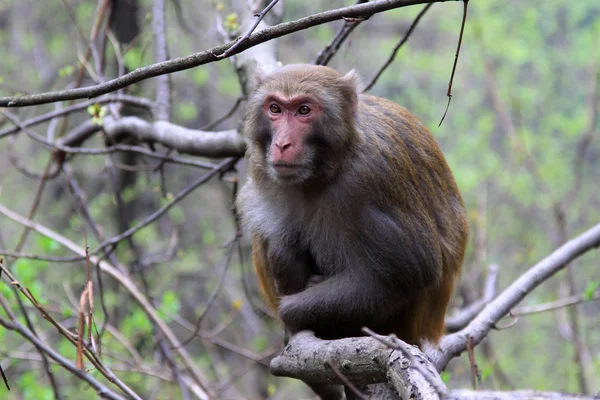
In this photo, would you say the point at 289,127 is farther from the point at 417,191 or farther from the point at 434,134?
the point at 434,134

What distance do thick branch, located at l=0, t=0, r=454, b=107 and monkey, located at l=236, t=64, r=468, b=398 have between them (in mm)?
1585

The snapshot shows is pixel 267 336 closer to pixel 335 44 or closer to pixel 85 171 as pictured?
pixel 85 171

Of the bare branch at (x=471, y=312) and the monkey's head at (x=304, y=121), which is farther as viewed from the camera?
the bare branch at (x=471, y=312)

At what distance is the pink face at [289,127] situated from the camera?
4602 mm

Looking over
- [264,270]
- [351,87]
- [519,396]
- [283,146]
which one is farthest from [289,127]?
[519,396]

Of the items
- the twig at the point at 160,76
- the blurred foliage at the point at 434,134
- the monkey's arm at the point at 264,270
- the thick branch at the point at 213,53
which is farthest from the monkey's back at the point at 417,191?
the blurred foliage at the point at 434,134

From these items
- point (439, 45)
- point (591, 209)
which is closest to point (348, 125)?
point (439, 45)

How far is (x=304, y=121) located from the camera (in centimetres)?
473

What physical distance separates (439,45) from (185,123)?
825 cm

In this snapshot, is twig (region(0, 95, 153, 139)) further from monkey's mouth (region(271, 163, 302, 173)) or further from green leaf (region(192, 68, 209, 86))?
green leaf (region(192, 68, 209, 86))

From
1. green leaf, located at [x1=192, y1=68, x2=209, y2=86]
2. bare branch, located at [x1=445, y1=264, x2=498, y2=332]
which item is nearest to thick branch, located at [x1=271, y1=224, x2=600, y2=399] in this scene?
bare branch, located at [x1=445, y1=264, x2=498, y2=332]

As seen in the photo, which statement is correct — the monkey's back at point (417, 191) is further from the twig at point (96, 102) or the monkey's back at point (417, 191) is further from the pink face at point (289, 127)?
the twig at point (96, 102)

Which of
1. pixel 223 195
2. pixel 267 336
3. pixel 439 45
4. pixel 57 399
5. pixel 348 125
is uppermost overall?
pixel 439 45

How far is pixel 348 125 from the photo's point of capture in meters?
4.79
